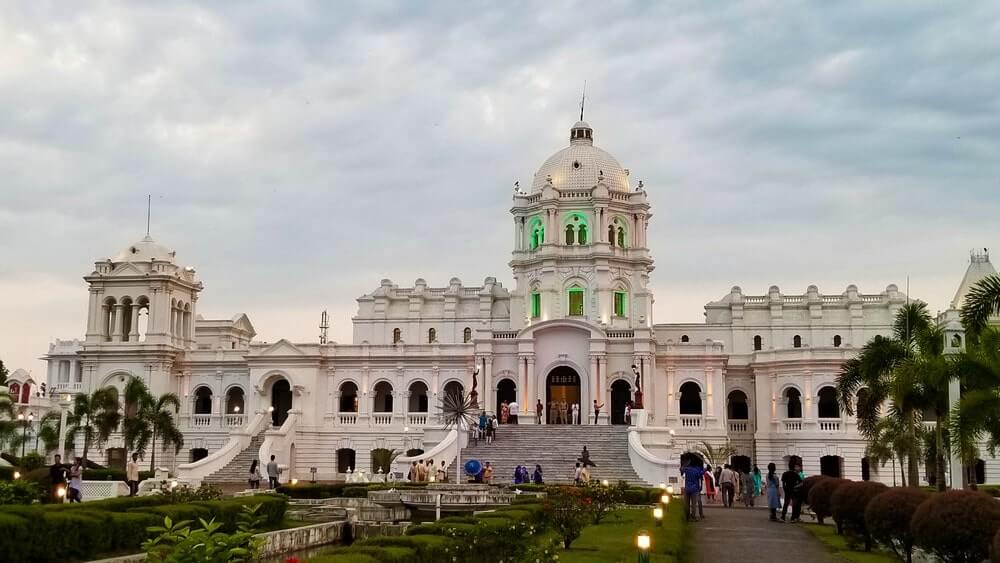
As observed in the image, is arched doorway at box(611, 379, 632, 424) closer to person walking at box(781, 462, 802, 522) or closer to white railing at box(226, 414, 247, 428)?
white railing at box(226, 414, 247, 428)

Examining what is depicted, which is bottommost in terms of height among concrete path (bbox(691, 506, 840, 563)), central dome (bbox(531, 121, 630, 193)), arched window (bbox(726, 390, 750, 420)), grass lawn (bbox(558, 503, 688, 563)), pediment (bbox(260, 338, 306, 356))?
concrete path (bbox(691, 506, 840, 563))

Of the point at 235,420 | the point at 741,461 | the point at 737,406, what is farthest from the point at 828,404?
the point at 235,420

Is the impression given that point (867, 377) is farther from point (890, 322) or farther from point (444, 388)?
point (890, 322)

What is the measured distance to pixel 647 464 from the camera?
158 feet

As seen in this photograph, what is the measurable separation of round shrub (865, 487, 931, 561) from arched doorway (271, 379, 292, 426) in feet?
159

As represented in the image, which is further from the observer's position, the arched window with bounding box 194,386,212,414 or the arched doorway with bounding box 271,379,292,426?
the arched window with bounding box 194,386,212,414

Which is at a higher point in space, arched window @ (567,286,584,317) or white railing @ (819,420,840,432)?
arched window @ (567,286,584,317)

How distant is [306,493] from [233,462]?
638 inches

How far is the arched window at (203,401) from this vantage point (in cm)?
6894

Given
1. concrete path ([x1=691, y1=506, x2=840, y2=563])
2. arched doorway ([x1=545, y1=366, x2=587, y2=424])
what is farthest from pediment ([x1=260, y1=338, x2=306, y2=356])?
concrete path ([x1=691, y1=506, x2=840, y2=563])

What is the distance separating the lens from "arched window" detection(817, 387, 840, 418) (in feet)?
205

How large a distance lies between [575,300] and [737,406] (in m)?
12.5

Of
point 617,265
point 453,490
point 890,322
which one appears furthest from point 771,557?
point 890,322

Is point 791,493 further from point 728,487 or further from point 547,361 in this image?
point 547,361
